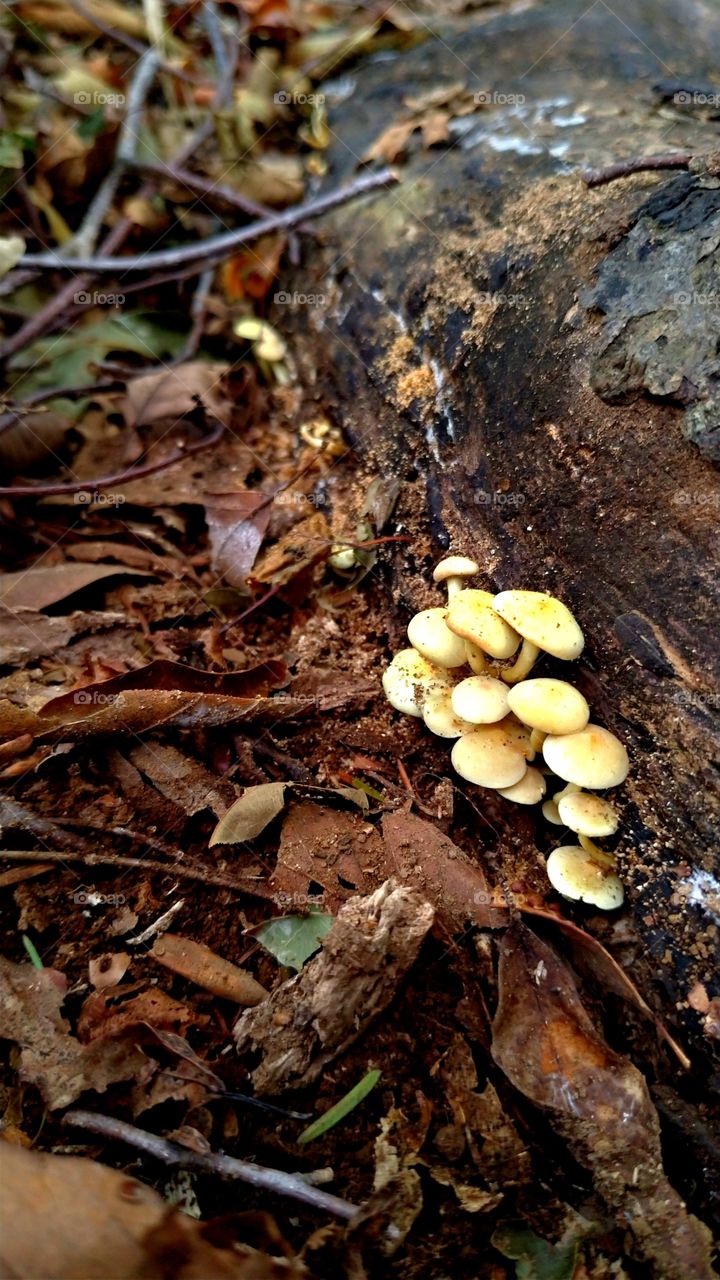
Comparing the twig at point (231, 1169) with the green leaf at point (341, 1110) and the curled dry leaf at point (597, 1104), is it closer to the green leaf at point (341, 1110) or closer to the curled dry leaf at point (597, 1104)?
the green leaf at point (341, 1110)

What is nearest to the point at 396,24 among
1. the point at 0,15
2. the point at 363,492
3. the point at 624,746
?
the point at 0,15

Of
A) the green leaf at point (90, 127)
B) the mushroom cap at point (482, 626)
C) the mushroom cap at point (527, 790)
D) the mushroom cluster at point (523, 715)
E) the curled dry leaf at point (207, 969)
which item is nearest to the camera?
the curled dry leaf at point (207, 969)

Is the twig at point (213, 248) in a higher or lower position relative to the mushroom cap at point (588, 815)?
higher

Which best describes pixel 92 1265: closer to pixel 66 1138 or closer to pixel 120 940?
pixel 66 1138

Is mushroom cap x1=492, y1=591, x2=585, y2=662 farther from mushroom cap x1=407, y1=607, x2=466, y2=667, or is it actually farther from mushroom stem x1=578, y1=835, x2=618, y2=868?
mushroom stem x1=578, y1=835, x2=618, y2=868

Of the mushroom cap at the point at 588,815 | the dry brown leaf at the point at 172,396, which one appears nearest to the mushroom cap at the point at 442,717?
the mushroom cap at the point at 588,815

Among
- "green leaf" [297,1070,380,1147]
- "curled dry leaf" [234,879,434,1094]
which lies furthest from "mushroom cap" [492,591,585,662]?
"green leaf" [297,1070,380,1147]

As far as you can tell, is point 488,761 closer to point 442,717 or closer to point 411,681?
point 442,717
